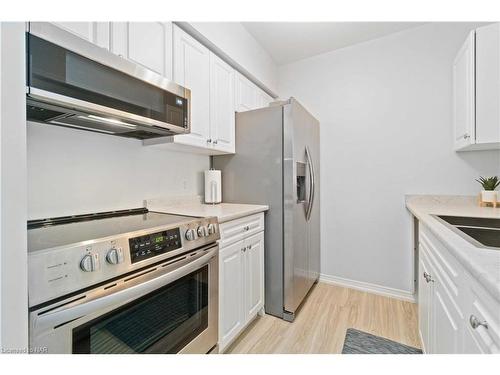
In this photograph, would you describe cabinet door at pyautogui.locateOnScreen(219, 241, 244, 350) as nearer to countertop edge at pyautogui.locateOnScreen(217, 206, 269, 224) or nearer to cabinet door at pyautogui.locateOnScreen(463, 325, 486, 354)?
countertop edge at pyautogui.locateOnScreen(217, 206, 269, 224)

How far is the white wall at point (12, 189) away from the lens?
47 cm

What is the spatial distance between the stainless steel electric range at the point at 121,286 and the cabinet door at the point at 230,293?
0.28ft

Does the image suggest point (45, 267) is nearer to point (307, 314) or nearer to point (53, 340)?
point (53, 340)

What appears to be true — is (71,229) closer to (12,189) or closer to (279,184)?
(12,189)

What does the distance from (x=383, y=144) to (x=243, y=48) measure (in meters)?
1.72

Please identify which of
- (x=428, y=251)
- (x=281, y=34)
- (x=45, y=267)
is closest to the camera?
(x=45, y=267)

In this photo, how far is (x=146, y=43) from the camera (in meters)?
1.34

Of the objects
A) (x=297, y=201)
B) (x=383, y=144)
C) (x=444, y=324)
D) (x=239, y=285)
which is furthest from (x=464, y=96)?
(x=239, y=285)

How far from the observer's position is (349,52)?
2.58 meters

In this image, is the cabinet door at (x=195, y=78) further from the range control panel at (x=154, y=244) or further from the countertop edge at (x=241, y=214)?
the range control panel at (x=154, y=244)

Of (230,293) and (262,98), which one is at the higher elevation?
(262,98)

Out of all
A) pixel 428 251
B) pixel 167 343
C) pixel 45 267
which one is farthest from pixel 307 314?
pixel 45 267

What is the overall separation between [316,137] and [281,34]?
3.66 ft

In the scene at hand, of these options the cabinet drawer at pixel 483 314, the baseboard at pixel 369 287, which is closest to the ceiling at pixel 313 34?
the cabinet drawer at pixel 483 314
